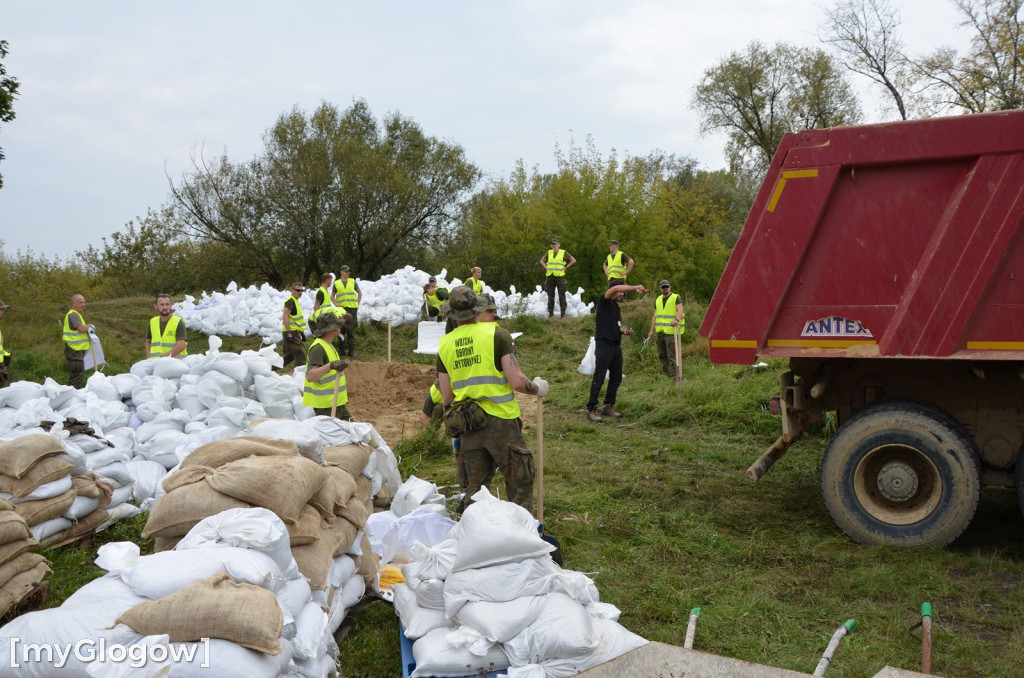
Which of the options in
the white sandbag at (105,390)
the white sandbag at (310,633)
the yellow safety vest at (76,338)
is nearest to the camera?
the white sandbag at (310,633)

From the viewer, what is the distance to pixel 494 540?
3611 mm

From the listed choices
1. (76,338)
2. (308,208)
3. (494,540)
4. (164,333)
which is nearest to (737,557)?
(494,540)

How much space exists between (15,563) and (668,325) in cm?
956

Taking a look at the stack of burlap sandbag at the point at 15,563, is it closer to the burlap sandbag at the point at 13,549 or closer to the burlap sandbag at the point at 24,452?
the burlap sandbag at the point at 13,549

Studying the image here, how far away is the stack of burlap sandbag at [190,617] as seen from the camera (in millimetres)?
2600

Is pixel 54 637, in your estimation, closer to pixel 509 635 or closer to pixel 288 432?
pixel 509 635

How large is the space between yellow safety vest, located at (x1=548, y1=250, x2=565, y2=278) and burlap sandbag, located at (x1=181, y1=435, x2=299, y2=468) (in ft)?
43.2

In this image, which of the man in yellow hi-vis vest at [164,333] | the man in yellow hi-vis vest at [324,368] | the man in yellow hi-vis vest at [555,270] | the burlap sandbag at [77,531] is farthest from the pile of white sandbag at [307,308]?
the burlap sandbag at [77,531]

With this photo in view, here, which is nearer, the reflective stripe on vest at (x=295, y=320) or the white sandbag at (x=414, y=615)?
the white sandbag at (x=414, y=615)

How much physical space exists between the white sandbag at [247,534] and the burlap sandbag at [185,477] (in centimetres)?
43

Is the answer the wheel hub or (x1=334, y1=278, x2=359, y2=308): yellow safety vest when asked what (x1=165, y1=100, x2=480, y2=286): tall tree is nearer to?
(x1=334, y1=278, x2=359, y2=308): yellow safety vest

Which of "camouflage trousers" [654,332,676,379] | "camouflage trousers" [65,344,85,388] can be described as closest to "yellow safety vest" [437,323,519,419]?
"camouflage trousers" [654,332,676,379]

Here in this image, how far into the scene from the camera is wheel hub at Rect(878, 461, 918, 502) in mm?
5160

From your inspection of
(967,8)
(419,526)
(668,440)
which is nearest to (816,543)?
(419,526)
